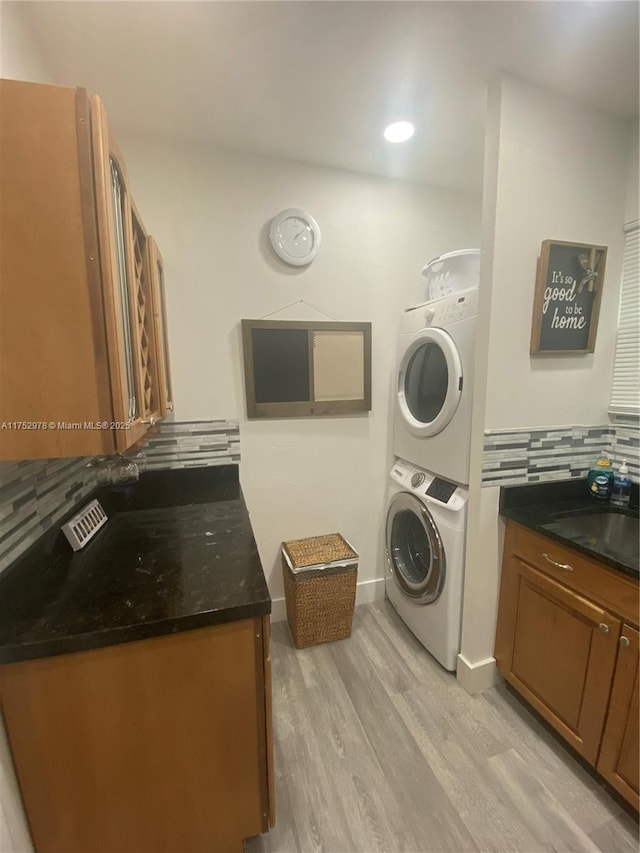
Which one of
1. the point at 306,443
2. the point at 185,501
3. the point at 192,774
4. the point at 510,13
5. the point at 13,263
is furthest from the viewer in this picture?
the point at 306,443

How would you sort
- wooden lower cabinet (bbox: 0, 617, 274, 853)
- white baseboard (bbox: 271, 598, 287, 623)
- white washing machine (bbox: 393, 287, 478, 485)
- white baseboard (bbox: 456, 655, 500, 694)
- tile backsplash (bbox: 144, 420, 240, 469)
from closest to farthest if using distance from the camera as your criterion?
1. wooden lower cabinet (bbox: 0, 617, 274, 853)
2. white washing machine (bbox: 393, 287, 478, 485)
3. white baseboard (bbox: 456, 655, 500, 694)
4. tile backsplash (bbox: 144, 420, 240, 469)
5. white baseboard (bbox: 271, 598, 287, 623)

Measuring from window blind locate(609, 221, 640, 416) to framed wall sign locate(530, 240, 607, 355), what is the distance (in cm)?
14

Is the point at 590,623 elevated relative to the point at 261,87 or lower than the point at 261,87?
lower

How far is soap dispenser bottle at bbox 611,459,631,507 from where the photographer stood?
1546 mm

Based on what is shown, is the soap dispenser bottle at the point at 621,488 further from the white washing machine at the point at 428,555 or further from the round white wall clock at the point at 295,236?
the round white wall clock at the point at 295,236

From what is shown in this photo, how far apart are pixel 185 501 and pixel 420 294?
1788 millimetres

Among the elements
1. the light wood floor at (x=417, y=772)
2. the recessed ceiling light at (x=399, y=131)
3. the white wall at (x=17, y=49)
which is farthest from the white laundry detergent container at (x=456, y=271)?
the light wood floor at (x=417, y=772)

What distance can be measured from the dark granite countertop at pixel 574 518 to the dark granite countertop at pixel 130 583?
1112 millimetres

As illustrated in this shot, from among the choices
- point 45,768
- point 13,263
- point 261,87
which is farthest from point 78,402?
point 261,87

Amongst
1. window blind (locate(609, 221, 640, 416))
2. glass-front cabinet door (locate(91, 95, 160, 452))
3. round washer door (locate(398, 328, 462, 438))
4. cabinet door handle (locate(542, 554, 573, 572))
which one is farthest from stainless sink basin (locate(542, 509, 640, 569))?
glass-front cabinet door (locate(91, 95, 160, 452))

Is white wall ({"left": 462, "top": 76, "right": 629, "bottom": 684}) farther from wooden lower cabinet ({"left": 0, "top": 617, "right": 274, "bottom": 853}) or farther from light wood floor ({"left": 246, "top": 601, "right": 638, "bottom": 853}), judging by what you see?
wooden lower cabinet ({"left": 0, "top": 617, "right": 274, "bottom": 853})

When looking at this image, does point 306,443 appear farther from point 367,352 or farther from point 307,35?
point 307,35

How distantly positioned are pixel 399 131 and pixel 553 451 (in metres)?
1.62

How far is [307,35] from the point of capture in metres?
1.16
